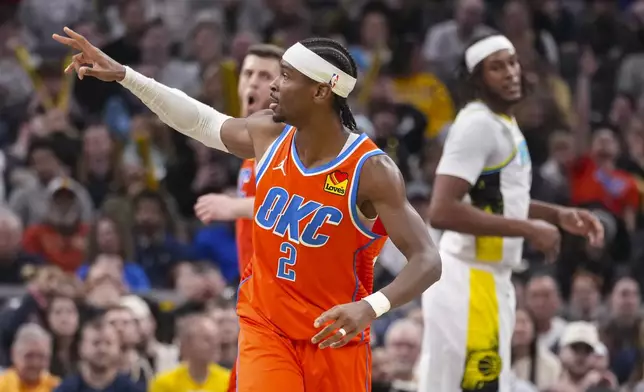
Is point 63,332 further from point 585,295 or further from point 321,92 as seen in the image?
point 321,92

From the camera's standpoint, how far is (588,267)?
41.6ft

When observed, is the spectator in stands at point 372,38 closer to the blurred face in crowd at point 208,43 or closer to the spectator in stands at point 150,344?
the blurred face in crowd at point 208,43

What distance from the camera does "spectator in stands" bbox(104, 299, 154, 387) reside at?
32.8 feet

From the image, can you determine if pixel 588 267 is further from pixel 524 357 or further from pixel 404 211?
pixel 404 211

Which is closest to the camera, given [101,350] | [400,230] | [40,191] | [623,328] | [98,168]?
[400,230]

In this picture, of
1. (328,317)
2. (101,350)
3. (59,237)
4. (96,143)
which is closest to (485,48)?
(328,317)

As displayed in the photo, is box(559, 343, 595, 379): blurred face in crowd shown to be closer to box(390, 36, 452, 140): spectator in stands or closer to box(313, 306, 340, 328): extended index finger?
box(390, 36, 452, 140): spectator in stands

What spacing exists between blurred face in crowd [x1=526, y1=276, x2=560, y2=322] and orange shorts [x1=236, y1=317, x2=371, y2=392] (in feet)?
17.6

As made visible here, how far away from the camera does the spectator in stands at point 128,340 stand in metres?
10.0

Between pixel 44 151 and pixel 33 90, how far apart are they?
4.74ft

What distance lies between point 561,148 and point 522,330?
4.10m

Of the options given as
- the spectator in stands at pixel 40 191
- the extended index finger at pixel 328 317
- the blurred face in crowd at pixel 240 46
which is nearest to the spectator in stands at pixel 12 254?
the spectator in stands at pixel 40 191

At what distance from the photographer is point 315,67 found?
6.07 m

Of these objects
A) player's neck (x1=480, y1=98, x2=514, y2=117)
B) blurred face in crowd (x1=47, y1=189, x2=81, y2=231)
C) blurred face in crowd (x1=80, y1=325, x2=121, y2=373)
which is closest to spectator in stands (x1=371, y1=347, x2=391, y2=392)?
blurred face in crowd (x1=80, y1=325, x2=121, y2=373)
